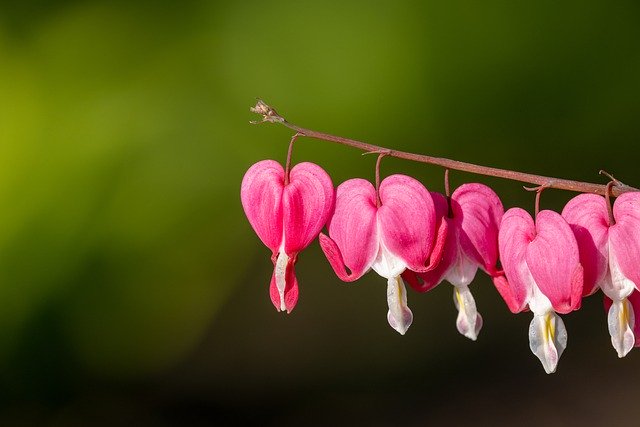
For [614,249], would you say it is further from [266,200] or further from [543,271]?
[266,200]

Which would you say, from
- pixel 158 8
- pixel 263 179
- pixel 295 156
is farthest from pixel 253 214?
pixel 158 8

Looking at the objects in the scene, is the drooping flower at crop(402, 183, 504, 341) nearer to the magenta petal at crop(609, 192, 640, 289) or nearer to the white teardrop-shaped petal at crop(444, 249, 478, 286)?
the white teardrop-shaped petal at crop(444, 249, 478, 286)

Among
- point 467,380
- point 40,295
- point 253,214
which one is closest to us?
point 253,214

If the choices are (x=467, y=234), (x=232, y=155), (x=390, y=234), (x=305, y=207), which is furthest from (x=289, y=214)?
(x=232, y=155)

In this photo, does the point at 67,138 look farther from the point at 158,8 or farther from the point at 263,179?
the point at 263,179

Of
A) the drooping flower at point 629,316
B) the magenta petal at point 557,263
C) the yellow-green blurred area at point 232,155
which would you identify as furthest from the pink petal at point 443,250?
the yellow-green blurred area at point 232,155

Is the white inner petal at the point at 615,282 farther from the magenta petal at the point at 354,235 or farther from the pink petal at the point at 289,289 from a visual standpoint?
the pink petal at the point at 289,289
